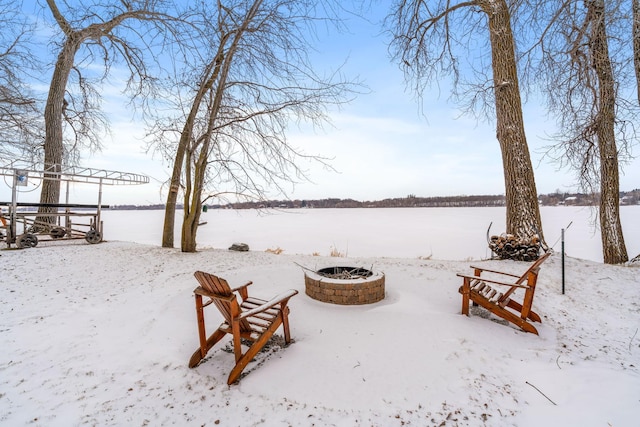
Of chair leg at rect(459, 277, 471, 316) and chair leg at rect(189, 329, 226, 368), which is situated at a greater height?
chair leg at rect(459, 277, 471, 316)

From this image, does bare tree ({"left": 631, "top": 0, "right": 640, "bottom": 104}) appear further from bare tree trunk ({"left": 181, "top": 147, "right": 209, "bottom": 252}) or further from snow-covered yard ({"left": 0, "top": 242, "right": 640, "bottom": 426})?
bare tree trunk ({"left": 181, "top": 147, "right": 209, "bottom": 252})

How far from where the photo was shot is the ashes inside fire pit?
4055mm

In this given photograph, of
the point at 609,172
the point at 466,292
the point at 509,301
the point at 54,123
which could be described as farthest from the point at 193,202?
the point at 609,172

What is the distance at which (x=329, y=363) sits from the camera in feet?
9.12

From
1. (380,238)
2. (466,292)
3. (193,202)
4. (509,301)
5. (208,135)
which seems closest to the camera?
(466,292)

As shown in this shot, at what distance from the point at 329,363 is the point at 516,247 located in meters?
5.75

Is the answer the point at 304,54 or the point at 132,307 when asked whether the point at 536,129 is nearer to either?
the point at 304,54

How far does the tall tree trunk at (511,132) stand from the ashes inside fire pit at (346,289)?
4478mm

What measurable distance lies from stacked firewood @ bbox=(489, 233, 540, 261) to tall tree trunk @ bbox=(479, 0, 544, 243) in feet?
0.57

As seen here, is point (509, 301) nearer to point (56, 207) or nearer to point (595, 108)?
point (595, 108)

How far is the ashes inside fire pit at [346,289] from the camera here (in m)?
4.05

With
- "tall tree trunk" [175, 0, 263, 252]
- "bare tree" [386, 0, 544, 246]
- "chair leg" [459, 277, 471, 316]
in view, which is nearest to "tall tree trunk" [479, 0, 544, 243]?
"bare tree" [386, 0, 544, 246]

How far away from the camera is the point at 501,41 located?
23.6 ft

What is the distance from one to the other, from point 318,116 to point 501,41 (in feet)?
15.8
